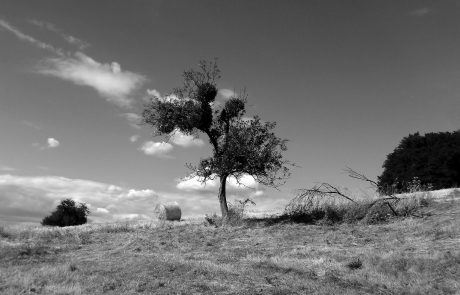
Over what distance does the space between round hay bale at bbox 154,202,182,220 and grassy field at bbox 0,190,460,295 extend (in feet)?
31.4

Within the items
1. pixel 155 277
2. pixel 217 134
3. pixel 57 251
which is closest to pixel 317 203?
pixel 217 134

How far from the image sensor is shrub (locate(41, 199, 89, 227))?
3756 cm

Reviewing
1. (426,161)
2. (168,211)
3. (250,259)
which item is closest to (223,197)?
(168,211)

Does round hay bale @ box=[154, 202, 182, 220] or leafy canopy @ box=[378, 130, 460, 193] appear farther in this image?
leafy canopy @ box=[378, 130, 460, 193]

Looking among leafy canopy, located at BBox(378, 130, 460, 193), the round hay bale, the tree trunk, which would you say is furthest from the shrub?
leafy canopy, located at BBox(378, 130, 460, 193)

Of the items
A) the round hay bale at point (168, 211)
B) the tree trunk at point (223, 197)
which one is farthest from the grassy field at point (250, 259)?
the round hay bale at point (168, 211)

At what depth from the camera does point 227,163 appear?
25.2 meters

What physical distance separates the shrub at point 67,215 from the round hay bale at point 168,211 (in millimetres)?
7336

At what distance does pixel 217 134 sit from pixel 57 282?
642 inches

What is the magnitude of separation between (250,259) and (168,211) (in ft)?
63.3

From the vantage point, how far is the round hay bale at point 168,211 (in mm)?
33469

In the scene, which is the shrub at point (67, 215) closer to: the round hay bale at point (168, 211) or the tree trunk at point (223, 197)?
the round hay bale at point (168, 211)

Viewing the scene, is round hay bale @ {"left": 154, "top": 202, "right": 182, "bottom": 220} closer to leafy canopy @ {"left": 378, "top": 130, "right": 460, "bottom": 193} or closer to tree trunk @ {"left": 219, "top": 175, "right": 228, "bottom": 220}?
tree trunk @ {"left": 219, "top": 175, "right": 228, "bottom": 220}

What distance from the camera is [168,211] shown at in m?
33.5
